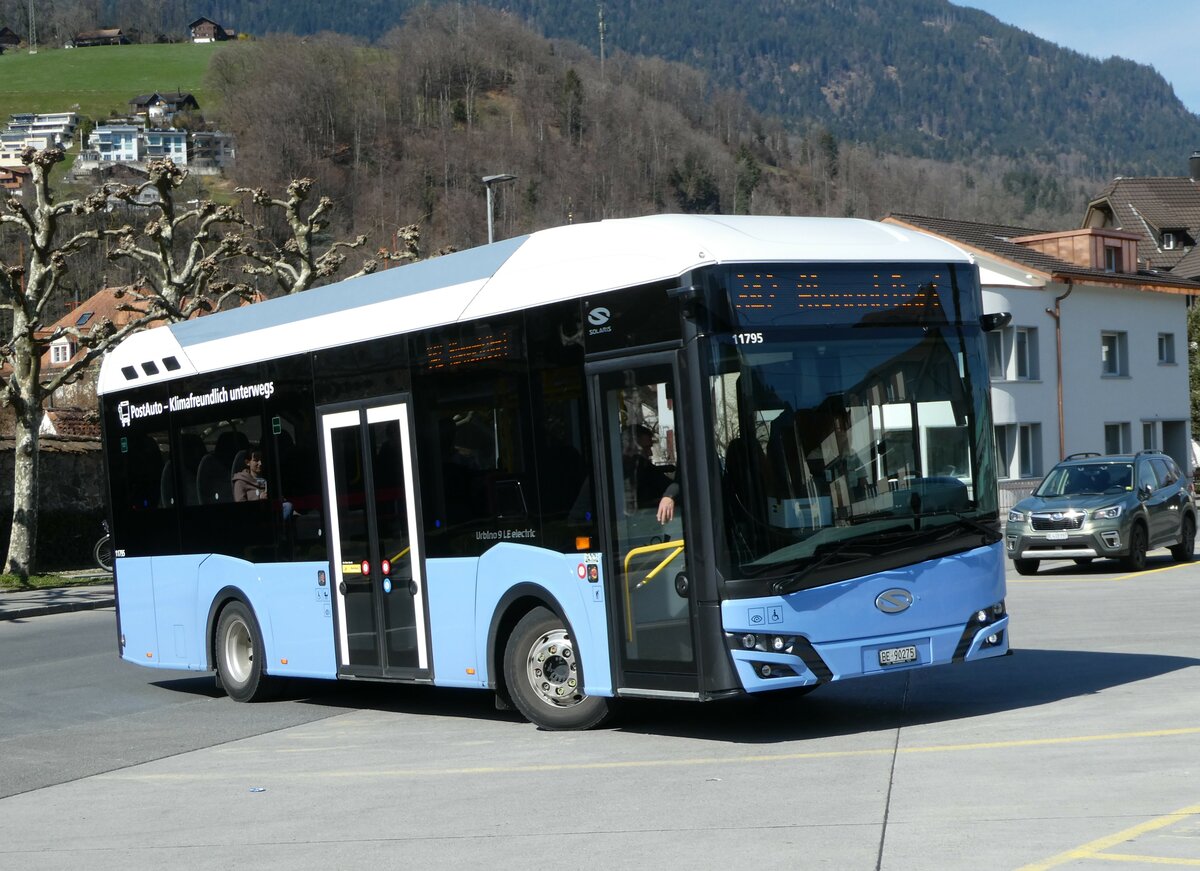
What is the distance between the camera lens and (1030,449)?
50875 millimetres

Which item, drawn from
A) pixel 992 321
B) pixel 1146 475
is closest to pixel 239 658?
pixel 992 321

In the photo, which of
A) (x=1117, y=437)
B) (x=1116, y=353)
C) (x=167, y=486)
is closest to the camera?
(x=167, y=486)

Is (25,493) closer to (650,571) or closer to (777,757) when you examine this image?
(650,571)

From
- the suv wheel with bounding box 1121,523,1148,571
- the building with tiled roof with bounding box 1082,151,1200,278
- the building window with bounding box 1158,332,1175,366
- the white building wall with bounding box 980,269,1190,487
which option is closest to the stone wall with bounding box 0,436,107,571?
the suv wheel with bounding box 1121,523,1148,571

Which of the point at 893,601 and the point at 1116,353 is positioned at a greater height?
the point at 1116,353

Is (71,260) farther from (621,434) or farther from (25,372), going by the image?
(621,434)

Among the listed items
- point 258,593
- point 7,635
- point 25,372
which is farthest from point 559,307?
point 25,372

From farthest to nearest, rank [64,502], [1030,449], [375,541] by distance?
[1030,449]
[64,502]
[375,541]

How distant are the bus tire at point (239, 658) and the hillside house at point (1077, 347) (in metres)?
37.2

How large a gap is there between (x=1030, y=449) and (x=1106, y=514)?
27.6 meters

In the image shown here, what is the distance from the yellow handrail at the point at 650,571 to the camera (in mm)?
9695

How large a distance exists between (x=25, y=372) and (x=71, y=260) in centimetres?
7181

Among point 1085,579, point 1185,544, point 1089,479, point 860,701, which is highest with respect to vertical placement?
point 1089,479

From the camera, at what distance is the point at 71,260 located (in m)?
99.0
